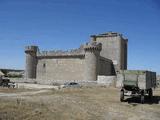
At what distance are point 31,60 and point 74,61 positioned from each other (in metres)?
10.9

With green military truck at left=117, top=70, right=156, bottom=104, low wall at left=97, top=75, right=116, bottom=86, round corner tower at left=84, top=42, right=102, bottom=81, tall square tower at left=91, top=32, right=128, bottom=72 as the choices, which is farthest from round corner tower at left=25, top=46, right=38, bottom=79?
green military truck at left=117, top=70, right=156, bottom=104

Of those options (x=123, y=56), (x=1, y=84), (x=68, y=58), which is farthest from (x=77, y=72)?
(x=1, y=84)

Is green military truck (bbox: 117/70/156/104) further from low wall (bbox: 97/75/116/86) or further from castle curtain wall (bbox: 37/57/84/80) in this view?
castle curtain wall (bbox: 37/57/84/80)

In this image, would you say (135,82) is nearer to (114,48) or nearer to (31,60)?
(114,48)

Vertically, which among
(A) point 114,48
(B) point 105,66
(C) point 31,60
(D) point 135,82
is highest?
(A) point 114,48

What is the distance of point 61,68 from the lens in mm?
A: 61281

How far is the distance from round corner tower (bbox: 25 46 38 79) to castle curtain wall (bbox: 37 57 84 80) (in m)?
1.17

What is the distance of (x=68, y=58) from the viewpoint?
60.2 metres

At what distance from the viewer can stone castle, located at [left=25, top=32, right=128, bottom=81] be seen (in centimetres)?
5797

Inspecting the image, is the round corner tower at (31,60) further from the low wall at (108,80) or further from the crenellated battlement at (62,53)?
the low wall at (108,80)

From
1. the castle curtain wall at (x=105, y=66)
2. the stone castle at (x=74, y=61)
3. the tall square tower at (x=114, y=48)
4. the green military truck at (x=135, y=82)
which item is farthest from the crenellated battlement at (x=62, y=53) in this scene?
the green military truck at (x=135, y=82)

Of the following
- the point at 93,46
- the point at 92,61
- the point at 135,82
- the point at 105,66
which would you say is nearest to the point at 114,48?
the point at 105,66

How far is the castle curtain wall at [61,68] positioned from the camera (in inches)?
2289

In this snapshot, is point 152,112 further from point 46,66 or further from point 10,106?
point 46,66
